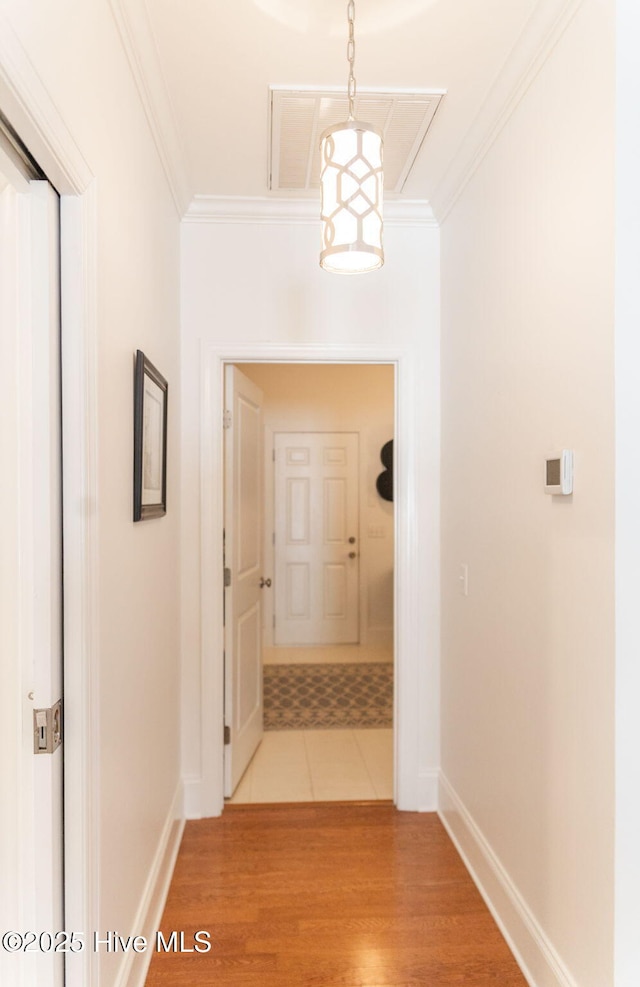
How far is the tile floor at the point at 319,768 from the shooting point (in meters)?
2.94

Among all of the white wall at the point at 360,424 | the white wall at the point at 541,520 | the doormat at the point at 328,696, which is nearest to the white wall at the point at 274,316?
the white wall at the point at 541,520

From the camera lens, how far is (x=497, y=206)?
6.96 feet

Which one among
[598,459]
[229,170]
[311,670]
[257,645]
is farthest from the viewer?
[311,670]

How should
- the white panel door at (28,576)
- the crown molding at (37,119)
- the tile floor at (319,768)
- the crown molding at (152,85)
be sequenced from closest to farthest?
the crown molding at (37,119) → the white panel door at (28,576) → the crown molding at (152,85) → the tile floor at (319,768)

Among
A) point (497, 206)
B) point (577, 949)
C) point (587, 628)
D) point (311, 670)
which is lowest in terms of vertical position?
point (311, 670)

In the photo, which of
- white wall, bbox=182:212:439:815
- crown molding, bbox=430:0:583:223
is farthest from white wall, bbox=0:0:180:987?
crown molding, bbox=430:0:583:223

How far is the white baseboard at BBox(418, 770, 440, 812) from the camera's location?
281 centimetres

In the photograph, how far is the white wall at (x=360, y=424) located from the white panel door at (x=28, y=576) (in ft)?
14.7

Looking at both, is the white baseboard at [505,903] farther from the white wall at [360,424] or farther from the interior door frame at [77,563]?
the white wall at [360,424]

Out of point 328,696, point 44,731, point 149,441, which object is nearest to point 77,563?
point 44,731

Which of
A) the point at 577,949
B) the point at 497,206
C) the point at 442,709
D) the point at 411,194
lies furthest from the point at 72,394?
the point at 442,709

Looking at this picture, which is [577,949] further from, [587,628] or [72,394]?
[72,394]

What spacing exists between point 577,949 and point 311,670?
364cm

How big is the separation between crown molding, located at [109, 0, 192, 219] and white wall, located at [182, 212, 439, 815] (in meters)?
0.33
